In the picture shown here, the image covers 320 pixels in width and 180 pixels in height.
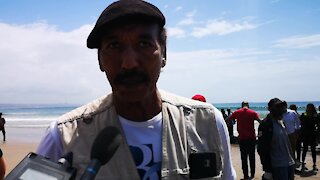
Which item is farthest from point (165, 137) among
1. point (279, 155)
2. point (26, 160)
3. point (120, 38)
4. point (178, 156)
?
point (279, 155)

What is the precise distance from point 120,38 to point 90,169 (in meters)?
0.91

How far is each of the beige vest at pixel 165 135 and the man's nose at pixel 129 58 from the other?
1.07 feet

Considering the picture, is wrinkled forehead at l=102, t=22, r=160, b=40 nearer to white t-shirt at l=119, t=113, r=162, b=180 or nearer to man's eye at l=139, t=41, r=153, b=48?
man's eye at l=139, t=41, r=153, b=48

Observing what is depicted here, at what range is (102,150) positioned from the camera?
109cm

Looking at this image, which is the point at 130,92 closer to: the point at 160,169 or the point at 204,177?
the point at 160,169

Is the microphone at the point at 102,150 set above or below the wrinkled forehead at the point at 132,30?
below

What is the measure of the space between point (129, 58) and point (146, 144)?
45cm

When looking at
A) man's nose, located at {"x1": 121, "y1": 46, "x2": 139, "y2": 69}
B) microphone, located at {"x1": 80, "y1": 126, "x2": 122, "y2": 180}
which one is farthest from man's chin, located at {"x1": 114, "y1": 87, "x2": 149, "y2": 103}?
microphone, located at {"x1": 80, "y1": 126, "x2": 122, "y2": 180}

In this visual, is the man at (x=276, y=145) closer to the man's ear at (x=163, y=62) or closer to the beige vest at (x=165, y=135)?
the beige vest at (x=165, y=135)

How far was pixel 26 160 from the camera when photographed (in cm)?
105

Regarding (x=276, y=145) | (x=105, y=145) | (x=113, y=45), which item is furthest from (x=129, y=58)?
(x=276, y=145)

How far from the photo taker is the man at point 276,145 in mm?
6250

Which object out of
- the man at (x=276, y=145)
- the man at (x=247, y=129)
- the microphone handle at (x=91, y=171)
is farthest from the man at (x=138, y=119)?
the man at (x=247, y=129)

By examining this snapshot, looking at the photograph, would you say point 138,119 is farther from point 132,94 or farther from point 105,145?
point 105,145
